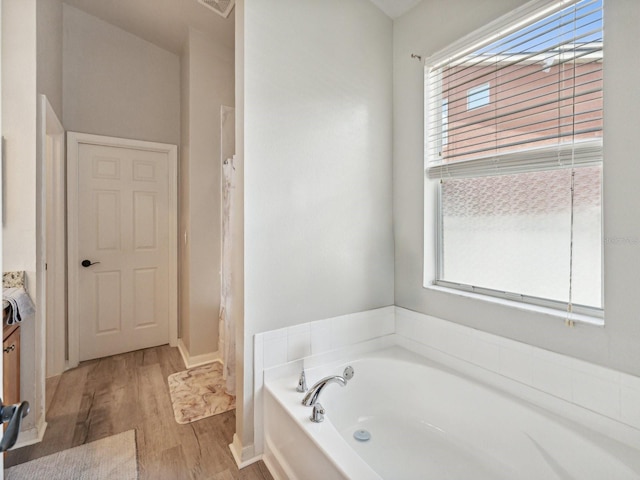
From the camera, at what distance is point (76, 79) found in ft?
9.57

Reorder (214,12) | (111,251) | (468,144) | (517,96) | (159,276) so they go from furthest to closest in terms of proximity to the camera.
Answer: (159,276) → (111,251) → (214,12) → (468,144) → (517,96)

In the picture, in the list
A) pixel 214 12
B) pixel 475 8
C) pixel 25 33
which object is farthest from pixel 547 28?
pixel 25 33

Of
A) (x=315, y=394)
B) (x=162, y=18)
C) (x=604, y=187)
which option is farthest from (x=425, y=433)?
(x=162, y=18)

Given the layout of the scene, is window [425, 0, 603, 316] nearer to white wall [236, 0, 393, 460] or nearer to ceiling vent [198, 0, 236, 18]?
white wall [236, 0, 393, 460]

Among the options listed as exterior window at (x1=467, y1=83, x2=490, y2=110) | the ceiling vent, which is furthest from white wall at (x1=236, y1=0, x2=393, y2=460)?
the ceiling vent

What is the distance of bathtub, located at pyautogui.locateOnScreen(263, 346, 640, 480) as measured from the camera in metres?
1.28

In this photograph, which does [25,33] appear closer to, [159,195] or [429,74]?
[159,195]

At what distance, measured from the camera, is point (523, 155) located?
1.62 m

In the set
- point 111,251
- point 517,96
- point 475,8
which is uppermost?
point 475,8

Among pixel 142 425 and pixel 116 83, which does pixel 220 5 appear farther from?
pixel 142 425

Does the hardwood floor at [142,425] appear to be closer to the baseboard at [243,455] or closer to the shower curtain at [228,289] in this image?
the baseboard at [243,455]

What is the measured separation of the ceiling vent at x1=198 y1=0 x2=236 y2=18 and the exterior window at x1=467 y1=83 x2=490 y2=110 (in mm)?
1884

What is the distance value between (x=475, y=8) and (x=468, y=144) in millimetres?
701

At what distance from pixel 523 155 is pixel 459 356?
1111 mm
